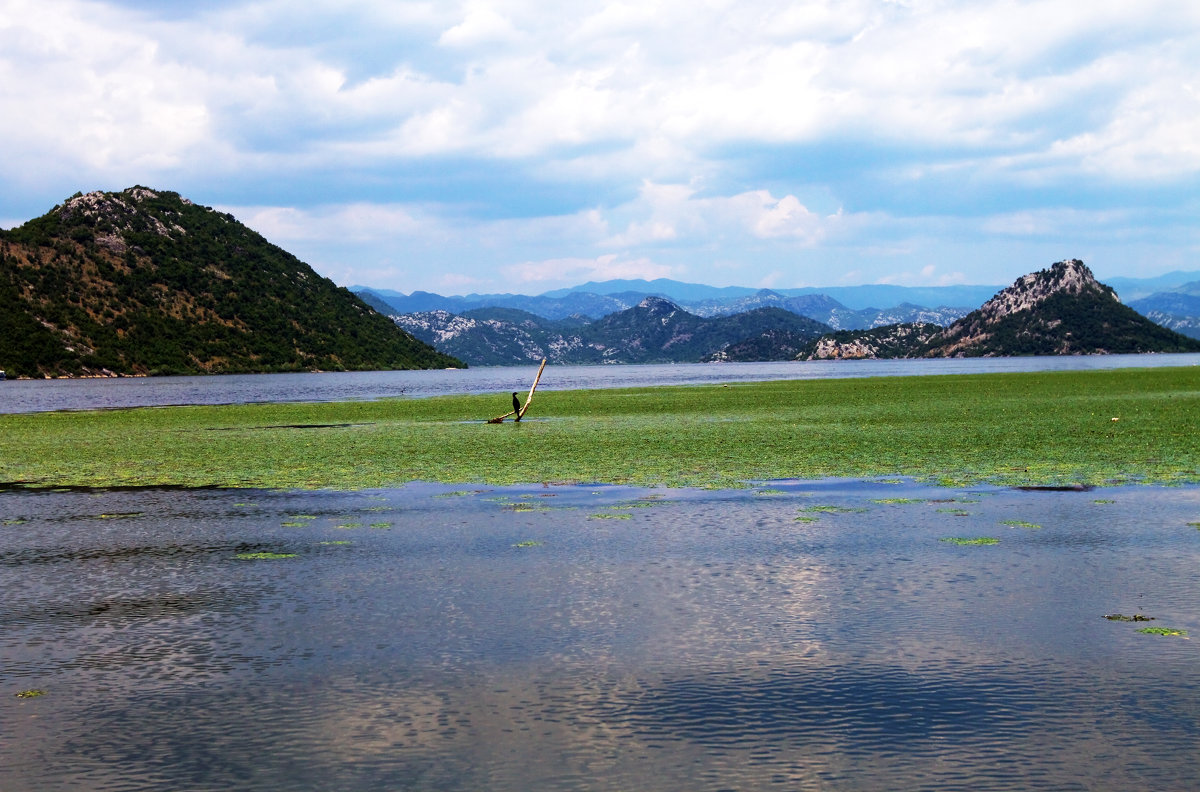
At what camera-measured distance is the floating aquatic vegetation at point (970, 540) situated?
20.7m

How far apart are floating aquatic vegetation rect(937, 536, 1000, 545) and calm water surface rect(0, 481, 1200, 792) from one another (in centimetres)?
38

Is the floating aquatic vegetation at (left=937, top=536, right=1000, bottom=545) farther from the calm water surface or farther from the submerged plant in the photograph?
the submerged plant

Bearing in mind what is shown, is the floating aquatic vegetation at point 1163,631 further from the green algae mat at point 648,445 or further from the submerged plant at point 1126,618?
the green algae mat at point 648,445

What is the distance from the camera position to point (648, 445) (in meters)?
44.3

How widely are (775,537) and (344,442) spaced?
3246cm

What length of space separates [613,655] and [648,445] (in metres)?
30.9

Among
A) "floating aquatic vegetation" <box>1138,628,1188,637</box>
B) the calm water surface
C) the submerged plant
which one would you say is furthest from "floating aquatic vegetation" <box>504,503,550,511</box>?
"floating aquatic vegetation" <box>1138,628,1188,637</box>

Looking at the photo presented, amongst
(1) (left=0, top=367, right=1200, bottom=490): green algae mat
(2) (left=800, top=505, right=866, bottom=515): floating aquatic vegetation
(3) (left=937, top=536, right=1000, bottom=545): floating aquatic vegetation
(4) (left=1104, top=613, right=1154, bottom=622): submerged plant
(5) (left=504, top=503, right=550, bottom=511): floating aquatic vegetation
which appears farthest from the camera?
(1) (left=0, top=367, right=1200, bottom=490): green algae mat

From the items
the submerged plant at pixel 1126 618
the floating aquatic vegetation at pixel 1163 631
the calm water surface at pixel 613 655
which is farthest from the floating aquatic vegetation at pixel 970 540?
the floating aquatic vegetation at pixel 1163 631

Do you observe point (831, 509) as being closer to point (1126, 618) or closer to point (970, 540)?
point (970, 540)

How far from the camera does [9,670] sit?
525 inches

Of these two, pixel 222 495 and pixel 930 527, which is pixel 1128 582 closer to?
pixel 930 527

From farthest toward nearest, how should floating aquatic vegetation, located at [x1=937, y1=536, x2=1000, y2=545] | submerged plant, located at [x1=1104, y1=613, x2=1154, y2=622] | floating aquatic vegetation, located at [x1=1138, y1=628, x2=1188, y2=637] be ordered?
floating aquatic vegetation, located at [x1=937, y1=536, x2=1000, y2=545]
submerged plant, located at [x1=1104, y1=613, x2=1154, y2=622]
floating aquatic vegetation, located at [x1=1138, y1=628, x2=1188, y2=637]

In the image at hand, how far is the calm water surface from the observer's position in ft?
32.5
